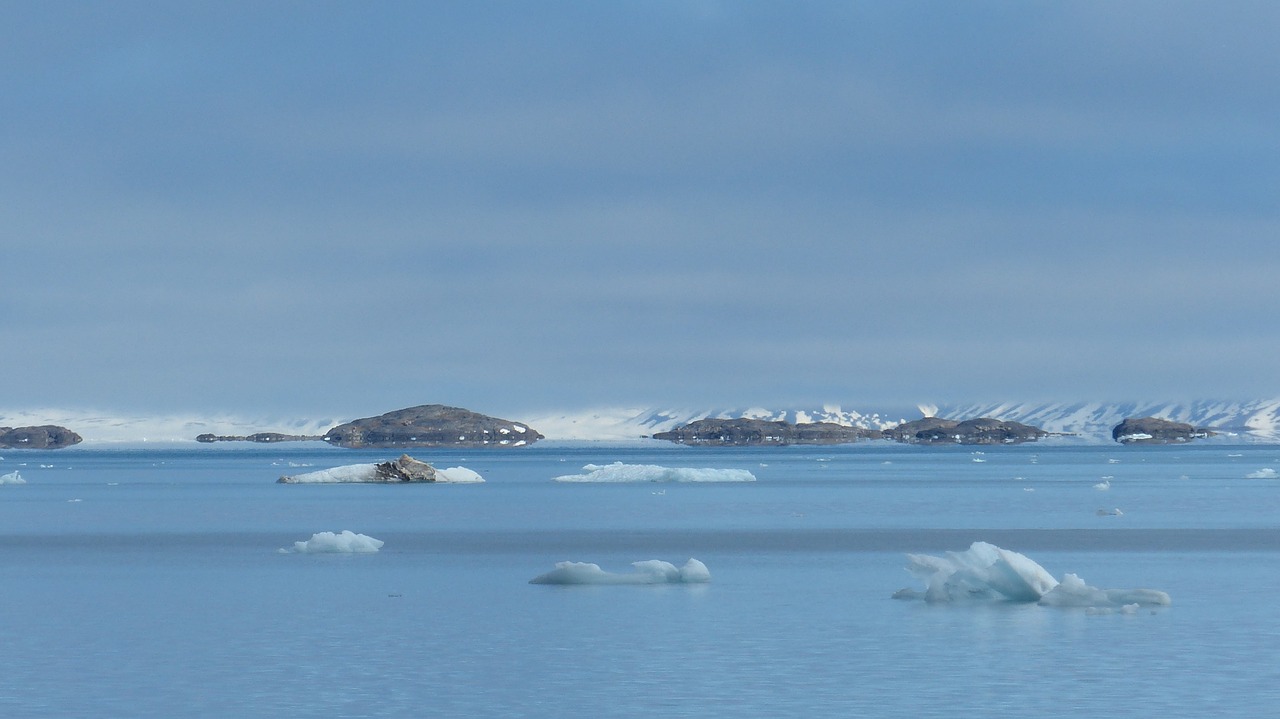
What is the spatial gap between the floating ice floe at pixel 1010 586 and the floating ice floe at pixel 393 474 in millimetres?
71296

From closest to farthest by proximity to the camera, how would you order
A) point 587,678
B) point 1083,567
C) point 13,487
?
1. point 587,678
2. point 1083,567
3. point 13,487

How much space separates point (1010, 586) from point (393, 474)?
246ft

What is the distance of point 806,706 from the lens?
60.6 feet

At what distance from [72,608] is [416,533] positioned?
74.9 ft

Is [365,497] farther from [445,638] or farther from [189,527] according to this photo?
[445,638]

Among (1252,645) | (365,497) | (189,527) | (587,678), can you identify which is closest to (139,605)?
(587,678)

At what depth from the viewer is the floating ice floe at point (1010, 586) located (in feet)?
89.1

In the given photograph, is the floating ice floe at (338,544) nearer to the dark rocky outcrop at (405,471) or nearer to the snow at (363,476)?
the snow at (363,476)

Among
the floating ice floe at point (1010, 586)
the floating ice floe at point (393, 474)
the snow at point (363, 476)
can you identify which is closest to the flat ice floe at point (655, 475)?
the snow at point (363, 476)

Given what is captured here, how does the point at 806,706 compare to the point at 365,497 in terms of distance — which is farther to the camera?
the point at 365,497

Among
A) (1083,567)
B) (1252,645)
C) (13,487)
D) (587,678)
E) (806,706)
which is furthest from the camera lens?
(13,487)

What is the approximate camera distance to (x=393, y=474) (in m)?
100

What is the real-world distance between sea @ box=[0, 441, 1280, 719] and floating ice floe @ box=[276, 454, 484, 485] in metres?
40.8

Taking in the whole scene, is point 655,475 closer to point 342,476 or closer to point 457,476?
point 457,476
